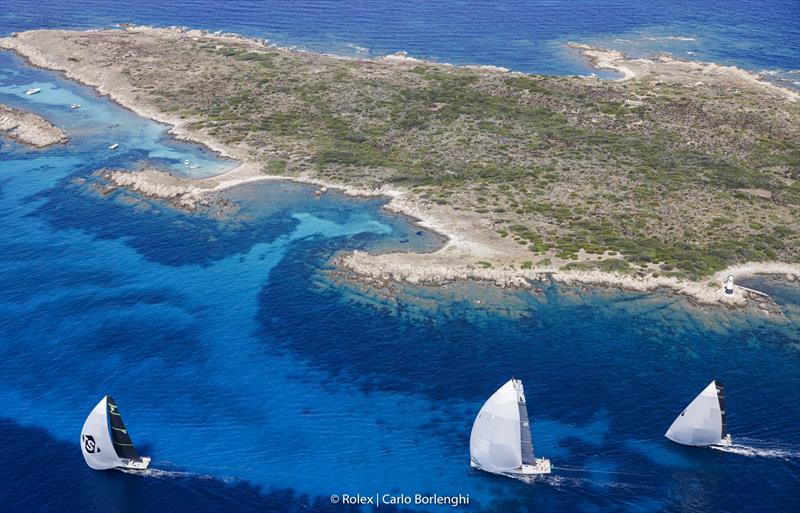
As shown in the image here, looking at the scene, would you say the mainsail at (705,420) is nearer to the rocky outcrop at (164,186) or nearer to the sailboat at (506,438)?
the sailboat at (506,438)

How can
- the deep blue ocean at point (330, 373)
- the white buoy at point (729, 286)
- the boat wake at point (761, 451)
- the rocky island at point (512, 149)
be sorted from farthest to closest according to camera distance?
the rocky island at point (512, 149) < the white buoy at point (729, 286) < the boat wake at point (761, 451) < the deep blue ocean at point (330, 373)

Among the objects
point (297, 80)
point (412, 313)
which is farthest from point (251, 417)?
point (297, 80)

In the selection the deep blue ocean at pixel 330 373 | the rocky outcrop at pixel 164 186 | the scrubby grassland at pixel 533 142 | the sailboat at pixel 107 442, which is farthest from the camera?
the rocky outcrop at pixel 164 186

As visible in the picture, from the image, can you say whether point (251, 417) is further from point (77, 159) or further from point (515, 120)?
point (515, 120)

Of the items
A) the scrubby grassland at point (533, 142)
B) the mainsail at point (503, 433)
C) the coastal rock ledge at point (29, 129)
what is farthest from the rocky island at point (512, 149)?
the mainsail at point (503, 433)

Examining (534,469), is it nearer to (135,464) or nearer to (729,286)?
(135,464)

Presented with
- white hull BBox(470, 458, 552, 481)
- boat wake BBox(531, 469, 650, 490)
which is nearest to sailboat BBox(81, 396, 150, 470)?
white hull BBox(470, 458, 552, 481)
